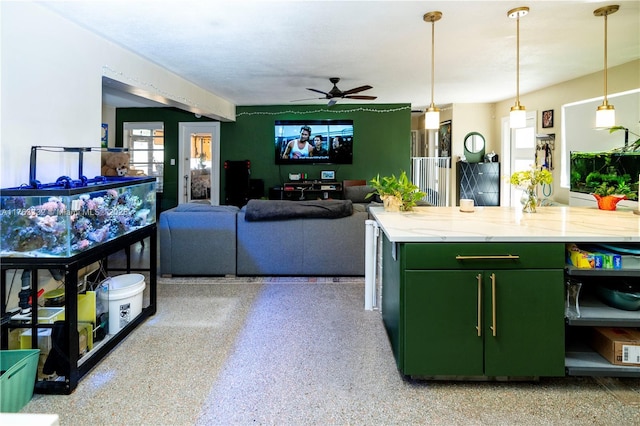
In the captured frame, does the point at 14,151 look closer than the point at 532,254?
No

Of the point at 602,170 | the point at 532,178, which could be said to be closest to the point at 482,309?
the point at 532,178

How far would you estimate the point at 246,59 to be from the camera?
467 centimetres

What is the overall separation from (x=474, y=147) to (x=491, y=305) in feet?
23.3

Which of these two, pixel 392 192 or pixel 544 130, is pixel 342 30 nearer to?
pixel 392 192

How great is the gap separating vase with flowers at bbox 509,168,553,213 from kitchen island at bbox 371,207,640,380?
77 cm

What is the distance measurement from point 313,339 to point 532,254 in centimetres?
147

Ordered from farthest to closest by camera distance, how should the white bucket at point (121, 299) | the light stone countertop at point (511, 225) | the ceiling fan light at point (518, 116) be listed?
the ceiling fan light at point (518, 116)
the white bucket at point (121, 299)
the light stone countertop at point (511, 225)

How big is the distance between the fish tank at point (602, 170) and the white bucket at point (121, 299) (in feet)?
12.9

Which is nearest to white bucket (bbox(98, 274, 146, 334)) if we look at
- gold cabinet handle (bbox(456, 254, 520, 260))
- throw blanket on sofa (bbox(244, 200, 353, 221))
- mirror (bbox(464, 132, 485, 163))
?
throw blanket on sofa (bbox(244, 200, 353, 221))

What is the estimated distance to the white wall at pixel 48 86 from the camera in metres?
2.67

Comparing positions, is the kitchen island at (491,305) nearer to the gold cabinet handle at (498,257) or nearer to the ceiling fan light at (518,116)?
the gold cabinet handle at (498,257)

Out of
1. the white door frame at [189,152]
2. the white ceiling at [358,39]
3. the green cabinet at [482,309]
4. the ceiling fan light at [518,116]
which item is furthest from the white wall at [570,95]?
the white door frame at [189,152]

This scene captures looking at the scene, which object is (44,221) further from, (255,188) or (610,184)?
(255,188)

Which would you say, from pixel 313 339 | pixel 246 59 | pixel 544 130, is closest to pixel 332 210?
pixel 313 339
